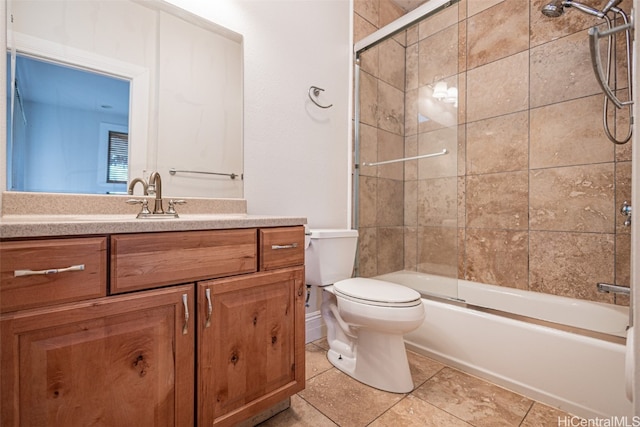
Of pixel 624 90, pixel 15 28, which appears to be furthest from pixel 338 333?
pixel 624 90

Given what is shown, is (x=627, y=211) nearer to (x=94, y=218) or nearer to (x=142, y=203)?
(x=142, y=203)

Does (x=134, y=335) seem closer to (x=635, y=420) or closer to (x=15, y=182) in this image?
(x=15, y=182)

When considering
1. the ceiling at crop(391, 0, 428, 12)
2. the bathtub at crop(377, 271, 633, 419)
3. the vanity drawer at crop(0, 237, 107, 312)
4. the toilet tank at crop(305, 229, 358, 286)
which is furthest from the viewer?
the ceiling at crop(391, 0, 428, 12)

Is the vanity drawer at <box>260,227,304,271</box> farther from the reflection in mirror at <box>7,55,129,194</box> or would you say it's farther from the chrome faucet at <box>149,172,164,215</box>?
the reflection in mirror at <box>7,55,129,194</box>

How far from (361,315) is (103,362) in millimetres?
988

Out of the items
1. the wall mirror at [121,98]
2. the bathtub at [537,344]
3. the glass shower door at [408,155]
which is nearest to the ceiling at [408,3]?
the glass shower door at [408,155]

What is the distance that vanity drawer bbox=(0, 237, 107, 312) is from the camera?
642mm

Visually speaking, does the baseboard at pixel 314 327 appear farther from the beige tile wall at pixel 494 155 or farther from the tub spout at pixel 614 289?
the tub spout at pixel 614 289

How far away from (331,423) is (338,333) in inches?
21.3

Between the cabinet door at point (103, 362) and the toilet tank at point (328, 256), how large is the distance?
81 cm

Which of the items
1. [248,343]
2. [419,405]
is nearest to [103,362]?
[248,343]

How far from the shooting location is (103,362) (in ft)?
2.49

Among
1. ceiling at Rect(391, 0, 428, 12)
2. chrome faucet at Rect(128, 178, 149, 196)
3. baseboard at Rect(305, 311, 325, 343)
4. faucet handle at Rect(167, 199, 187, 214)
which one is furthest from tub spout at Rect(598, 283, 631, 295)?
ceiling at Rect(391, 0, 428, 12)

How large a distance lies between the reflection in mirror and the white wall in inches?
22.9
